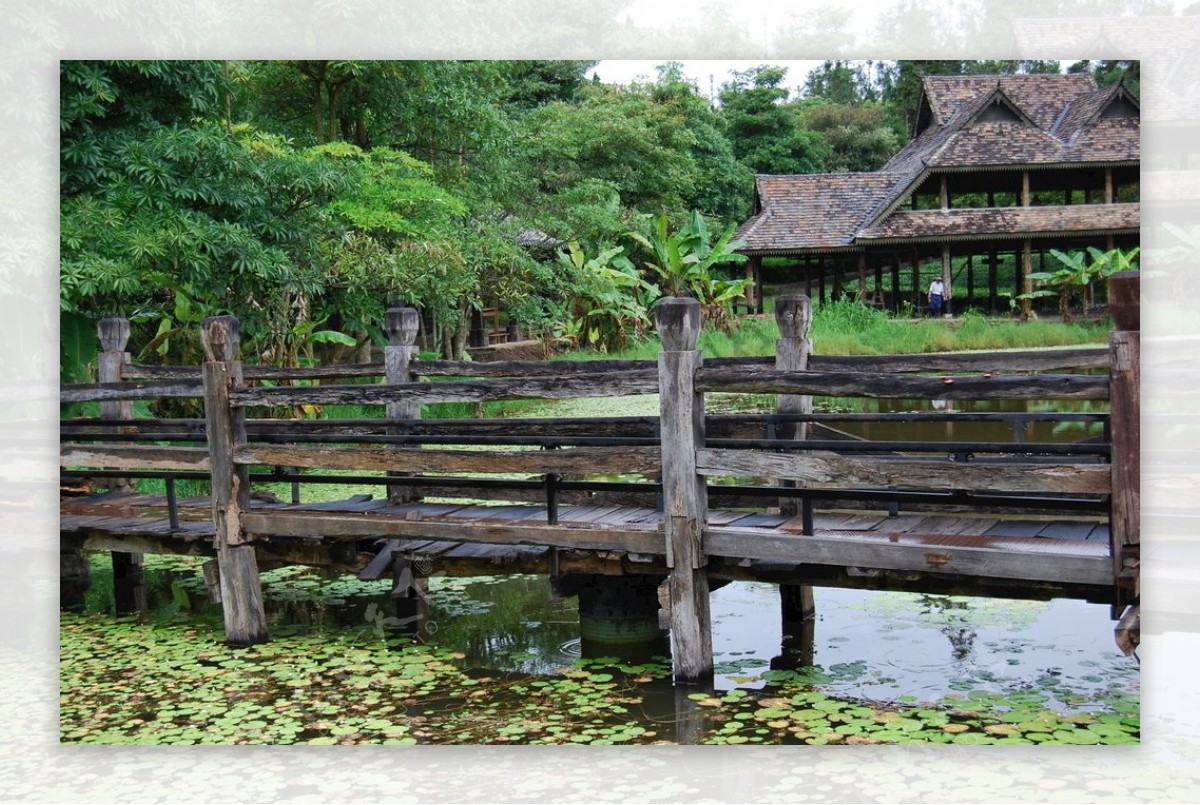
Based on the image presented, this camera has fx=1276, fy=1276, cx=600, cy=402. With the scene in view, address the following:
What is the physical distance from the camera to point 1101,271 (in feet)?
57.9

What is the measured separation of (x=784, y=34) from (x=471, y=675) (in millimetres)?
6230

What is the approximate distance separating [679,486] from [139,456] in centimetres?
251

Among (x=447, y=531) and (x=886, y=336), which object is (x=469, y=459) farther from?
(x=886, y=336)

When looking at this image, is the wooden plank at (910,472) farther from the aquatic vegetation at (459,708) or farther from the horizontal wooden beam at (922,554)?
the aquatic vegetation at (459,708)

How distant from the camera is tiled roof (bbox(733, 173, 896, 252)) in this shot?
21094 millimetres

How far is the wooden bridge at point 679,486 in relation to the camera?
155 inches

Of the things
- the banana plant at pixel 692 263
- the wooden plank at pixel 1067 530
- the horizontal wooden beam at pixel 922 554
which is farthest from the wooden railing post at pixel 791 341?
the banana plant at pixel 692 263

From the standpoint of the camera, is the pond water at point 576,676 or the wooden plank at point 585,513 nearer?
the pond water at point 576,676

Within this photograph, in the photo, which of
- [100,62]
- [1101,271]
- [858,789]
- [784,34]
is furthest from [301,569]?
[1101,271]

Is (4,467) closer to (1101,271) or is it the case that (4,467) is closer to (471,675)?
(471,675)

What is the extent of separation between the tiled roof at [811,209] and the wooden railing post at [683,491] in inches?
656

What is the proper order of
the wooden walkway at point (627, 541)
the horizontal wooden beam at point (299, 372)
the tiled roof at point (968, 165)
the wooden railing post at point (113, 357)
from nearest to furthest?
the wooden walkway at point (627, 541) → the horizontal wooden beam at point (299, 372) → the wooden railing post at point (113, 357) → the tiled roof at point (968, 165)

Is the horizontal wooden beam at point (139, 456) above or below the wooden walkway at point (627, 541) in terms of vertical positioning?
above

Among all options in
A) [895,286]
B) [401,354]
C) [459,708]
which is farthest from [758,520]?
[895,286]
